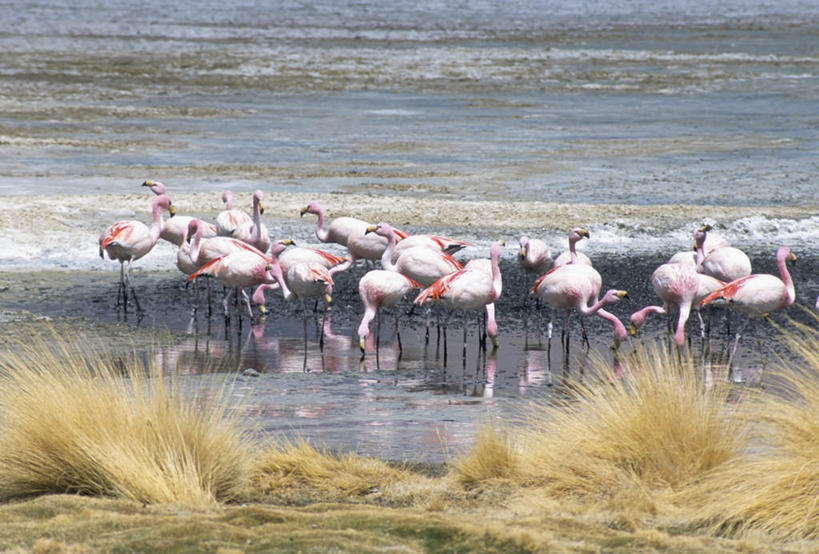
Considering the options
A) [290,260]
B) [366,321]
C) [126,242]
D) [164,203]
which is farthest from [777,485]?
[164,203]

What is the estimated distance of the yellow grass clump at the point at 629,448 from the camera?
6.25 m

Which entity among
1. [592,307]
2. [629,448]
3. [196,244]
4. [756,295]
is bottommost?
[592,307]

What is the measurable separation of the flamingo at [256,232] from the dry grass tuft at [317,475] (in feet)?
23.2

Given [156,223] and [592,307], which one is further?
[156,223]

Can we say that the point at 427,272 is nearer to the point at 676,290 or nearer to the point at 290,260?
the point at 290,260

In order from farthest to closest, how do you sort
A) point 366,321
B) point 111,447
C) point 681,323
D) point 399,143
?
1. point 399,143
2. point 366,321
3. point 681,323
4. point 111,447

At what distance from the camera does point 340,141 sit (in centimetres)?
2359

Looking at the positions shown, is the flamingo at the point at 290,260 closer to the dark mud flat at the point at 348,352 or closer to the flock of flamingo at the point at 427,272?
the flock of flamingo at the point at 427,272

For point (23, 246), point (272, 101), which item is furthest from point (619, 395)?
point (272, 101)

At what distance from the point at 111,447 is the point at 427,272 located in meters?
5.84

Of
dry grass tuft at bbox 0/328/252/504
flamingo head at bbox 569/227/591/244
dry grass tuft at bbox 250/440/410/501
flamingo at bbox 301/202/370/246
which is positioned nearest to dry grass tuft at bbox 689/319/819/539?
dry grass tuft at bbox 250/440/410/501

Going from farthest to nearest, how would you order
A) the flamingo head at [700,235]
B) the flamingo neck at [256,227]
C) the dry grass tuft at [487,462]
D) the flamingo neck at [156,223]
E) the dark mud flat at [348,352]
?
the flamingo neck at [256,227], the flamingo neck at [156,223], the flamingo head at [700,235], the dark mud flat at [348,352], the dry grass tuft at [487,462]

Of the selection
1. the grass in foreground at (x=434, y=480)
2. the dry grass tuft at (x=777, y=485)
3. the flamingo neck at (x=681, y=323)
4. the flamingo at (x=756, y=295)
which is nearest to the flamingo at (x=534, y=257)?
the flamingo neck at (x=681, y=323)

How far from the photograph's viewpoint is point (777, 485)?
568 centimetres
